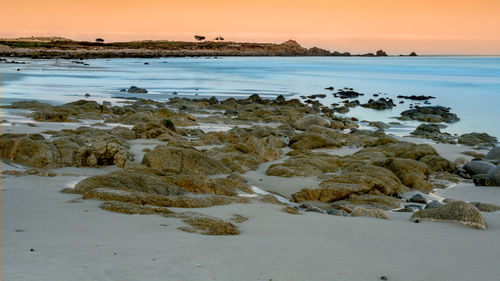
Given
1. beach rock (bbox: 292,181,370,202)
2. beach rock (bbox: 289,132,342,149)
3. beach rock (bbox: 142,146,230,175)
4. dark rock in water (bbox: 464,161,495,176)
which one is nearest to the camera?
beach rock (bbox: 292,181,370,202)

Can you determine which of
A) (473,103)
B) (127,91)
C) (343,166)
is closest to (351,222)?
(343,166)

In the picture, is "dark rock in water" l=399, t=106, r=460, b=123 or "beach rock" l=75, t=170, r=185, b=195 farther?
"dark rock in water" l=399, t=106, r=460, b=123

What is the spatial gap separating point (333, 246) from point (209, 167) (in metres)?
5.41

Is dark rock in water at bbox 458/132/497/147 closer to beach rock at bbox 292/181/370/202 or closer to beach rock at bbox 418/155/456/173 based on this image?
beach rock at bbox 418/155/456/173

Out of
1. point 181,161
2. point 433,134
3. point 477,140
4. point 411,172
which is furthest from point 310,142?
point 477,140

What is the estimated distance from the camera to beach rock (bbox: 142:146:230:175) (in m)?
10.2

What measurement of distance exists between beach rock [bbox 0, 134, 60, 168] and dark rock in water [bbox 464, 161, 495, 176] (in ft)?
32.1

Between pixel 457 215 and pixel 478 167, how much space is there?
5.61m

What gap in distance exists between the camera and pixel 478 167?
12367 millimetres

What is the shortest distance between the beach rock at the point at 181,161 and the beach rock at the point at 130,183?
1743mm

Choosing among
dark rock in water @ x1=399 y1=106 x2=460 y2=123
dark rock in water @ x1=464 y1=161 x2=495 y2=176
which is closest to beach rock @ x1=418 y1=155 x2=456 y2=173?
dark rock in water @ x1=464 y1=161 x2=495 y2=176

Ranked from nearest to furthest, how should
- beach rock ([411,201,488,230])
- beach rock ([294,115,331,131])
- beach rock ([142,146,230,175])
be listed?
beach rock ([411,201,488,230])
beach rock ([142,146,230,175])
beach rock ([294,115,331,131])

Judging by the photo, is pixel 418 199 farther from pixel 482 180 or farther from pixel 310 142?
pixel 310 142

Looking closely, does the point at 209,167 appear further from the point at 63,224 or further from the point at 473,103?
the point at 473,103
